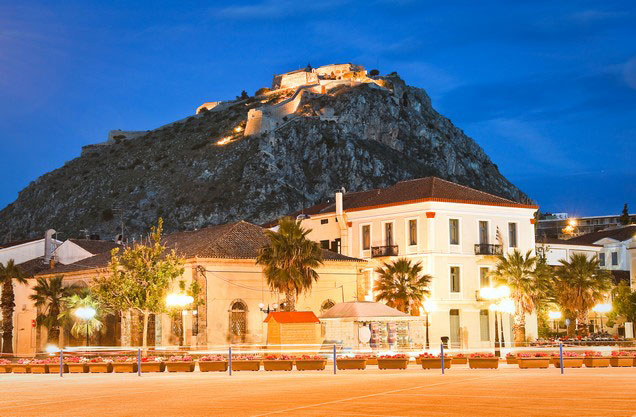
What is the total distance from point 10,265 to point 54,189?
419 ft

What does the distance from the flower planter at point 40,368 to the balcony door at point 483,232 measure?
117 ft

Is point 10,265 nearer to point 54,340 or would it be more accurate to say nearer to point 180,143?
point 54,340

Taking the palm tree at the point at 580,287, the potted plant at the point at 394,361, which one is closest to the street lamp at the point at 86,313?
the potted plant at the point at 394,361

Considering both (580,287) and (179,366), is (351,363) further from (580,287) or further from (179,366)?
(580,287)

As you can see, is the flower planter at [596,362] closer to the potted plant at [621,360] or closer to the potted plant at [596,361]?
the potted plant at [596,361]

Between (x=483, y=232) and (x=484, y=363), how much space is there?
106 ft

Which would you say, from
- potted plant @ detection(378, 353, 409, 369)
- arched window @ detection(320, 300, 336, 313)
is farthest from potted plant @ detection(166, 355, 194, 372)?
arched window @ detection(320, 300, 336, 313)

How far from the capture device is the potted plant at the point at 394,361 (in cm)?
3781

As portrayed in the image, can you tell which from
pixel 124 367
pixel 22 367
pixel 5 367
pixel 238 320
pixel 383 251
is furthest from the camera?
pixel 383 251

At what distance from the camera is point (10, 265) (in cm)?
7125

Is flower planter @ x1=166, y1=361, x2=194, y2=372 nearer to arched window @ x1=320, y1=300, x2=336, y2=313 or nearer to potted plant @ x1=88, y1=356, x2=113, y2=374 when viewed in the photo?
potted plant @ x1=88, y1=356, x2=113, y2=374

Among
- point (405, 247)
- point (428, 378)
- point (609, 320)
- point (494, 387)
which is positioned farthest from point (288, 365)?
point (609, 320)

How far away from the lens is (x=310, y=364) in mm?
38062

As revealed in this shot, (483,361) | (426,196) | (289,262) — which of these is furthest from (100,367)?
(426,196)
